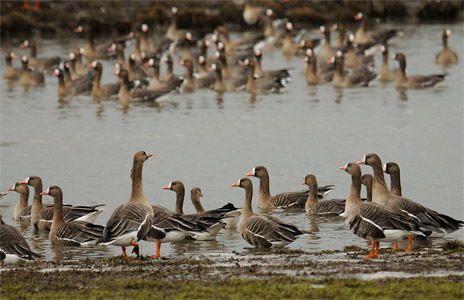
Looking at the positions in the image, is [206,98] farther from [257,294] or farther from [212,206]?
[257,294]

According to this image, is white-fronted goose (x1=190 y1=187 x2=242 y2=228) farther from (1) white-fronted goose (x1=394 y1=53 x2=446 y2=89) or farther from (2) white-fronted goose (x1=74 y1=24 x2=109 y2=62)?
(2) white-fronted goose (x1=74 y1=24 x2=109 y2=62)

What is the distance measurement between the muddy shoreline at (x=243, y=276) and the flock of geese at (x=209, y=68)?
18.4 meters

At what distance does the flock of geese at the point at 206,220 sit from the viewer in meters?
11.6

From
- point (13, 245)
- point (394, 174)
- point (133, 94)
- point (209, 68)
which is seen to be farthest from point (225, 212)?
point (209, 68)

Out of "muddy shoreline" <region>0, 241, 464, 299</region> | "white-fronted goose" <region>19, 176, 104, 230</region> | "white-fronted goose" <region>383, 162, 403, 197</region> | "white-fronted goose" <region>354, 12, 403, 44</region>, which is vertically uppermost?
"white-fronted goose" <region>354, 12, 403, 44</region>

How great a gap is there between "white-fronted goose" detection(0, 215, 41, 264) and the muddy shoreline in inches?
13.7

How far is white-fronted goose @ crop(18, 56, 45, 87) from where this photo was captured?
3176cm

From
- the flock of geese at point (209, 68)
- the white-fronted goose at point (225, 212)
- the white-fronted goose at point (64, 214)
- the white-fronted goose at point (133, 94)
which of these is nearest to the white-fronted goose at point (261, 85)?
the flock of geese at point (209, 68)

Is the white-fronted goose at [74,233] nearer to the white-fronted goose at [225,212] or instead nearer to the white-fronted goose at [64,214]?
the white-fronted goose at [64,214]

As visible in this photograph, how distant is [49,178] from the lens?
18.3m

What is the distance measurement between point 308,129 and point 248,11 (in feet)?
80.2

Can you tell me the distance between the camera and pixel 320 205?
15.5 metres

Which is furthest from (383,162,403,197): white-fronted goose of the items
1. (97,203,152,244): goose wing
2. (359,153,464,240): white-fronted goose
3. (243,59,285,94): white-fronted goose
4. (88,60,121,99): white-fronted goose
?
(88,60,121,99): white-fronted goose

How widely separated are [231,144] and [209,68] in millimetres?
14408
